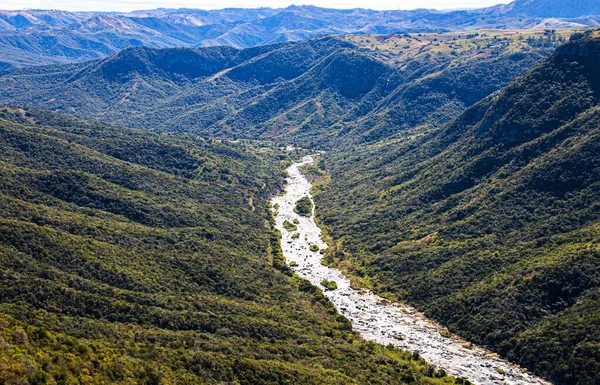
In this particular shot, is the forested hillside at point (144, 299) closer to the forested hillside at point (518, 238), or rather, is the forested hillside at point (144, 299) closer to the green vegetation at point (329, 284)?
the green vegetation at point (329, 284)

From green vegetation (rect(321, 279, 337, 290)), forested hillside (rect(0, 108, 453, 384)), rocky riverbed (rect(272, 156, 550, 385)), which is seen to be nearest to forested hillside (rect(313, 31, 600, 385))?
rocky riverbed (rect(272, 156, 550, 385))

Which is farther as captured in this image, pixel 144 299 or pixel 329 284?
pixel 329 284

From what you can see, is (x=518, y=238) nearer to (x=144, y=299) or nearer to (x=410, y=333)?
(x=410, y=333)

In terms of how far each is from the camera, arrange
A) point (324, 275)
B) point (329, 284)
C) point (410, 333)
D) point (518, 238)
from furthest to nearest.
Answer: point (324, 275), point (329, 284), point (518, 238), point (410, 333)

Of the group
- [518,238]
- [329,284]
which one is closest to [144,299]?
[329,284]

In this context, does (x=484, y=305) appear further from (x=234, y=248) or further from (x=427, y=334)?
(x=234, y=248)

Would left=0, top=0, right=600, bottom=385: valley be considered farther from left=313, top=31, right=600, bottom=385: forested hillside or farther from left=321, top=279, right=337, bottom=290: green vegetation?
left=321, top=279, right=337, bottom=290: green vegetation

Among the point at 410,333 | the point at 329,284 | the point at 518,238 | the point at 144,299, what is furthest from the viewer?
the point at 329,284
